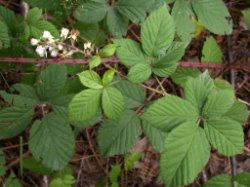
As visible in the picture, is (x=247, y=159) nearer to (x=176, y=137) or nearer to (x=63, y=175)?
(x=63, y=175)

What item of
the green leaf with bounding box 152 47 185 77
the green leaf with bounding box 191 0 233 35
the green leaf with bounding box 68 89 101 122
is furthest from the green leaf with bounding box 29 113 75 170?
the green leaf with bounding box 191 0 233 35

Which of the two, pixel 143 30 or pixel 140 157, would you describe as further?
pixel 140 157

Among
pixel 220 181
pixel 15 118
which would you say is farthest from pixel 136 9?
pixel 220 181

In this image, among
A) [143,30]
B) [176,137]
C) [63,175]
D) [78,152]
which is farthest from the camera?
[78,152]

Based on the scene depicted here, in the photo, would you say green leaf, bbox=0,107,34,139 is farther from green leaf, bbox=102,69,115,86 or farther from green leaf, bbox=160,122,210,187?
green leaf, bbox=160,122,210,187

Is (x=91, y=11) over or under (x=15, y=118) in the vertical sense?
over

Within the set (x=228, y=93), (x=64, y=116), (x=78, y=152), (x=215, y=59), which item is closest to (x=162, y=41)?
(x=228, y=93)

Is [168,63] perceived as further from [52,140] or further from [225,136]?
[52,140]
